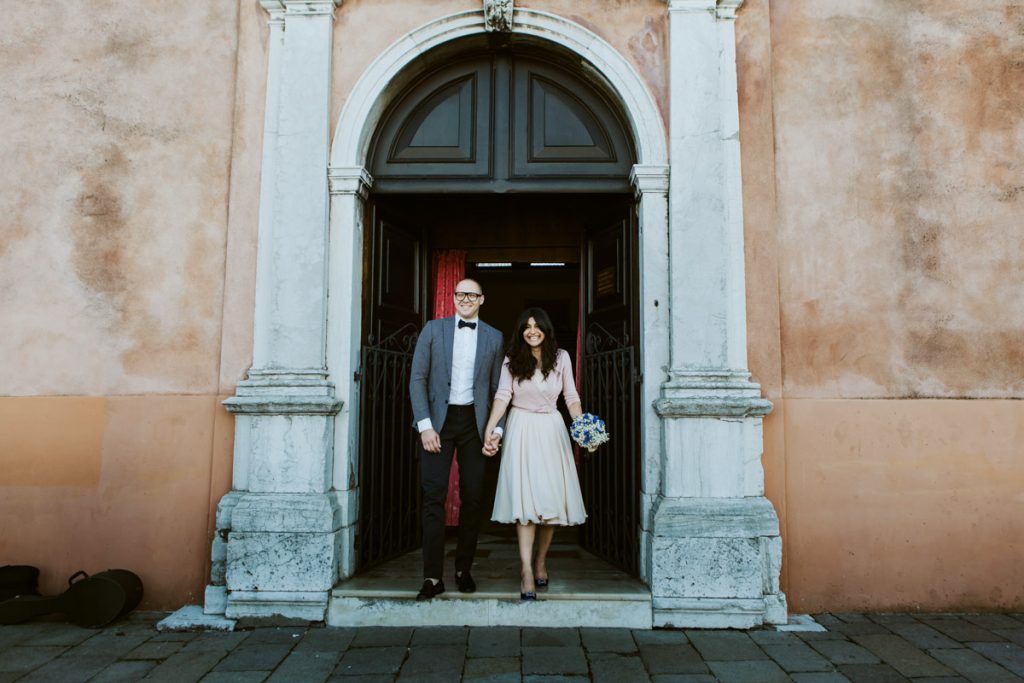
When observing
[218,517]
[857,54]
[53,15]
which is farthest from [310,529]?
[857,54]

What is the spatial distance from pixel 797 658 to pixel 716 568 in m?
0.65

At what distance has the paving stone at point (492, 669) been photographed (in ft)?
11.1

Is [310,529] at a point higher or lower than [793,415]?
lower

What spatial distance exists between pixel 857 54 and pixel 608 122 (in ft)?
5.82

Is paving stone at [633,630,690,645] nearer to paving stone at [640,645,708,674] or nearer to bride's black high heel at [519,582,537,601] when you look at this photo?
paving stone at [640,645,708,674]

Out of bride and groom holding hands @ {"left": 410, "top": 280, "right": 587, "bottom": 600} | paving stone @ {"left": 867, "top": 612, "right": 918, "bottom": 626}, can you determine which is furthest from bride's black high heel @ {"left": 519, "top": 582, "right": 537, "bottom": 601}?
paving stone @ {"left": 867, "top": 612, "right": 918, "bottom": 626}

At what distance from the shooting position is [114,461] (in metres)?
4.66

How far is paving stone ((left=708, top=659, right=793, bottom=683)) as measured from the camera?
3369mm

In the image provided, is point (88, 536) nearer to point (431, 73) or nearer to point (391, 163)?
point (391, 163)

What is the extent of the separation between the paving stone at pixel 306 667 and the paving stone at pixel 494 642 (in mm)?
740

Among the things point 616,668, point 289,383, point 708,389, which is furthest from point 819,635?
point 289,383

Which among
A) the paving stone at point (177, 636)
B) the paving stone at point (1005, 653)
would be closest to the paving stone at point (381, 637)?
the paving stone at point (177, 636)

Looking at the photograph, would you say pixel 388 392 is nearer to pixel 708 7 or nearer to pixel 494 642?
pixel 494 642

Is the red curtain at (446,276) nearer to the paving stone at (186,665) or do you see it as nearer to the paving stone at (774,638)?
the paving stone at (186,665)
